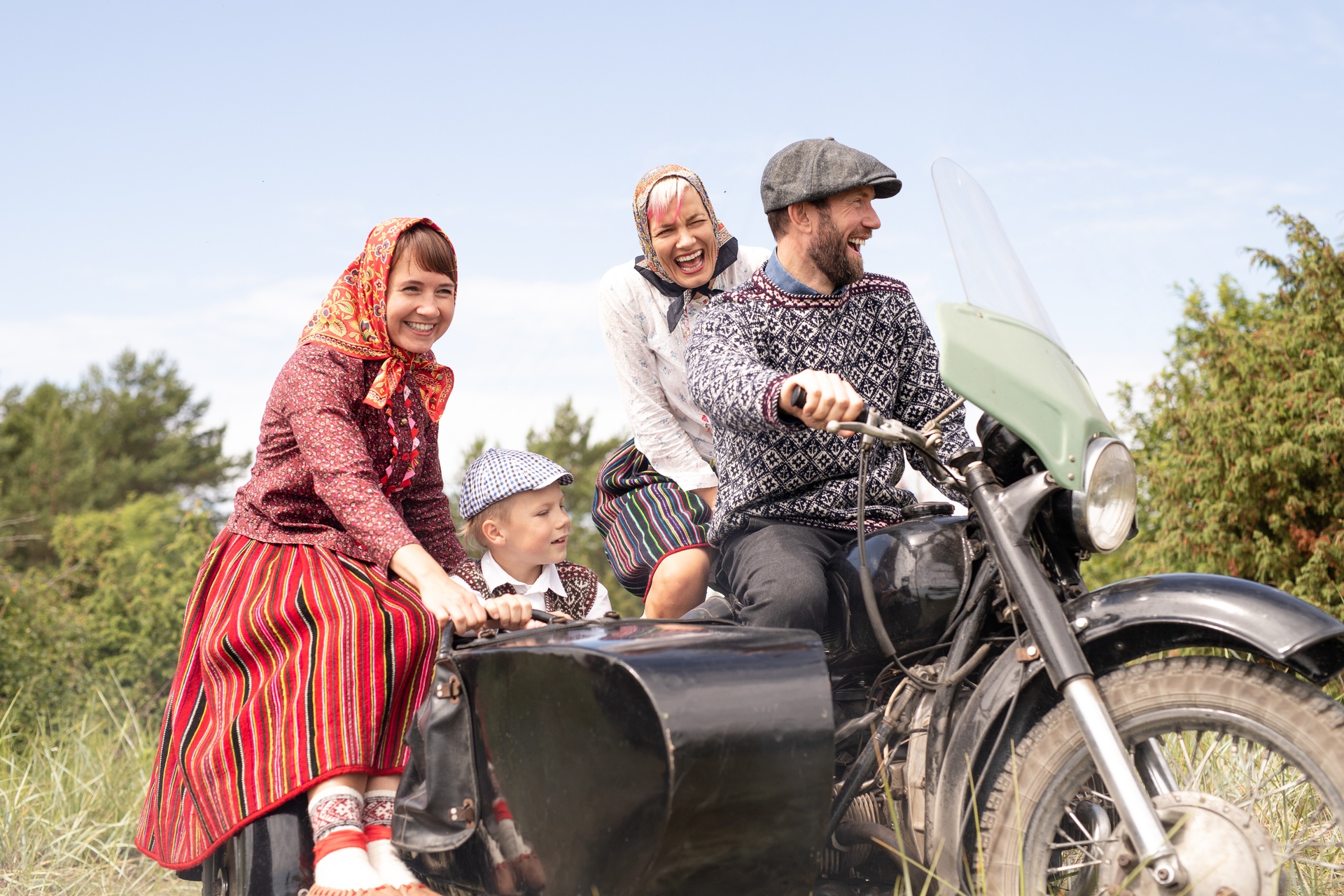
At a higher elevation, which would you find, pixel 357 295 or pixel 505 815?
pixel 357 295

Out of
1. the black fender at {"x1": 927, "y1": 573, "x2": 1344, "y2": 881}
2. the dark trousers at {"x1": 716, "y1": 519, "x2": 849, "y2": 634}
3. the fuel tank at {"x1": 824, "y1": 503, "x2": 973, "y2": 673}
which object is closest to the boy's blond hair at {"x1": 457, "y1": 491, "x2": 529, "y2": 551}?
the dark trousers at {"x1": 716, "y1": 519, "x2": 849, "y2": 634}

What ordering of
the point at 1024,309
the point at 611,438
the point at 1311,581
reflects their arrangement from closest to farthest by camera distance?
1. the point at 1024,309
2. the point at 1311,581
3. the point at 611,438

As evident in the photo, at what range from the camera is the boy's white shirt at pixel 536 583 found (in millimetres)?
3691

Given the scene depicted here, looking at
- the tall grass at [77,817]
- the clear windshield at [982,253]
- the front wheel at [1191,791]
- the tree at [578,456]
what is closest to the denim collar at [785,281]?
the clear windshield at [982,253]

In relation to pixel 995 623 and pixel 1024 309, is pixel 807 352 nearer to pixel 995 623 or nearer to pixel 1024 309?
pixel 1024 309

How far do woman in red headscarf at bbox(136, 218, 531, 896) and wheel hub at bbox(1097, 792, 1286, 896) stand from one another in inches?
52.0

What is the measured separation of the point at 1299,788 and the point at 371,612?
6.32ft

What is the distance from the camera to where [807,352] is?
9.88 feet

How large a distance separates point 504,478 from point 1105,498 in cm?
210

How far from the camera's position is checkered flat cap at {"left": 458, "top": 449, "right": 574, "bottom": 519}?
3.72 m

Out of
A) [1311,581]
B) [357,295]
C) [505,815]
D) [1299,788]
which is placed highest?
[357,295]

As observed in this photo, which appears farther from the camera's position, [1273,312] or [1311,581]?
[1273,312]

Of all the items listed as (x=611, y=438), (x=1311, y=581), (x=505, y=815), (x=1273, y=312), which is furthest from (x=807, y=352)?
(x=611, y=438)

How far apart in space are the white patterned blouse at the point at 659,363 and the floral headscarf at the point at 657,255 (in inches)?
0.7
